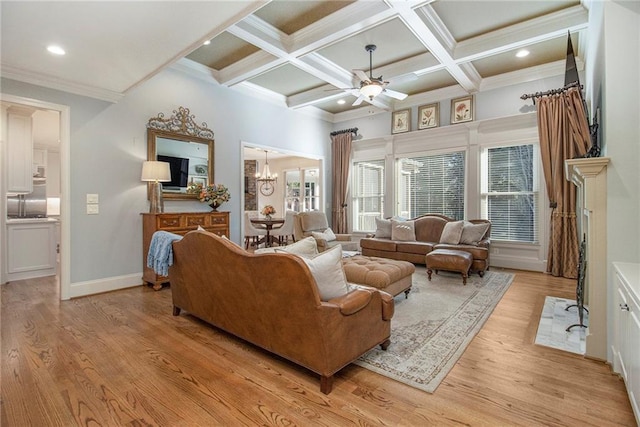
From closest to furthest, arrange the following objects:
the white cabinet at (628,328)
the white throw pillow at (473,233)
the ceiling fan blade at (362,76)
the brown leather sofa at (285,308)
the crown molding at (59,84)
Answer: the white cabinet at (628,328), the brown leather sofa at (285,308), the crown molding at (59,84), the ceiling fan blade at (362,76), the white throw pillow at (473,233)

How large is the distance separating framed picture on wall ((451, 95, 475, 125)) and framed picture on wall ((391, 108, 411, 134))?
2.99 ft

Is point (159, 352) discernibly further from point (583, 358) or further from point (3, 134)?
point (3, 134)

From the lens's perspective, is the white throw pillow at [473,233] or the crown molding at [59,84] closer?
the crown molding at [59,84]

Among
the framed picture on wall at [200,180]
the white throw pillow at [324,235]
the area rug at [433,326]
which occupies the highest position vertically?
the framed picture on wall at [200,180]

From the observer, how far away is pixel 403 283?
3680mm

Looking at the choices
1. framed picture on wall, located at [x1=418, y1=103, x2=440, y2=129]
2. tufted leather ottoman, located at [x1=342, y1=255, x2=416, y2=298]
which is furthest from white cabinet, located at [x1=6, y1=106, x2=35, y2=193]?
framed picture on wall, located at [x1=418, y1=103, x2=440, y2=129]

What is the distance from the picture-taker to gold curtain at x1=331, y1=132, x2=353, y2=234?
7523 millimetres

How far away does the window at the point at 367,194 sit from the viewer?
7.43m

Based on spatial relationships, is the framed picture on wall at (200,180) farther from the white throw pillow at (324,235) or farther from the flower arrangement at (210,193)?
the white throw pillow at (324,235)

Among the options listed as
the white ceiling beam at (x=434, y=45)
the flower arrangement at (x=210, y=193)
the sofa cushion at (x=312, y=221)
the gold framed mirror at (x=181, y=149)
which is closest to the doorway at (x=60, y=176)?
the gold framed mirror at (x=181, y=149)

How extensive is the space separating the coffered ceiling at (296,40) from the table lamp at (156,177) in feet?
3.31

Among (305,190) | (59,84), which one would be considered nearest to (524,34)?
(59,84)

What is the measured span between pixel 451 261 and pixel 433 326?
1705 mm

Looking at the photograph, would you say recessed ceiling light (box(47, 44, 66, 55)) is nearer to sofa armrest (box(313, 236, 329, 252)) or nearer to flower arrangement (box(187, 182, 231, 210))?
flower arrangement (box(187, 182, 231, 210))
